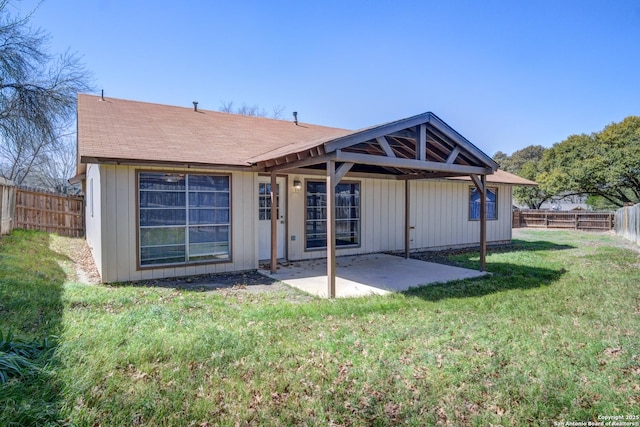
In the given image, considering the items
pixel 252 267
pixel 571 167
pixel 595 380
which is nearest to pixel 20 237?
pixel 252 267

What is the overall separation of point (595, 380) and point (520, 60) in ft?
38.0

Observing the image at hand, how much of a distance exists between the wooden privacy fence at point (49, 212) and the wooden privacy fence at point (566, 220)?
78.2 ft

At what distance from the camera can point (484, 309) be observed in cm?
498

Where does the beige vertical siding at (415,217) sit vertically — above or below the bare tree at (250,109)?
below

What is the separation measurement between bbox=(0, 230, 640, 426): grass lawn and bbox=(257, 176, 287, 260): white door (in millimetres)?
2879

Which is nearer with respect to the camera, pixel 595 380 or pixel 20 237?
pixel 595 380

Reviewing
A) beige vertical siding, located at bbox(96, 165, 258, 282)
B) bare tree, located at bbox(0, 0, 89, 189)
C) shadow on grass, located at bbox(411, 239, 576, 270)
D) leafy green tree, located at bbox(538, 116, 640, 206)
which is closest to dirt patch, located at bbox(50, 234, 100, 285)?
beige vertical siding, located at bbox(96, 165, 258, 282)

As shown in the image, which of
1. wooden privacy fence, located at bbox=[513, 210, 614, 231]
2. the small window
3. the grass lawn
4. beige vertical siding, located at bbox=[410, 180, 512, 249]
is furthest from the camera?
wooden privacy fence, located at bbox=[513, 210, 614, 231]

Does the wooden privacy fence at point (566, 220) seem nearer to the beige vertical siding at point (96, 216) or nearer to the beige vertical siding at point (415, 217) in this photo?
the beige vertical siding at point (415, 217)

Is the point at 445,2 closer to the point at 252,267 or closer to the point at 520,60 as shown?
the point at 520,60

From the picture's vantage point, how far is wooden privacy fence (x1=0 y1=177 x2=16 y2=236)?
356 inches

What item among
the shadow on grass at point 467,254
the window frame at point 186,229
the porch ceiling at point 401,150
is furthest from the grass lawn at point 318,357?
the shadow on grass at point 467,254

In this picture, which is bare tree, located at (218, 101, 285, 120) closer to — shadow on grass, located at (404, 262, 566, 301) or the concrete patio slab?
the concrete patio slab

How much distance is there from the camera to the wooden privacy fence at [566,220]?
68.2ft
